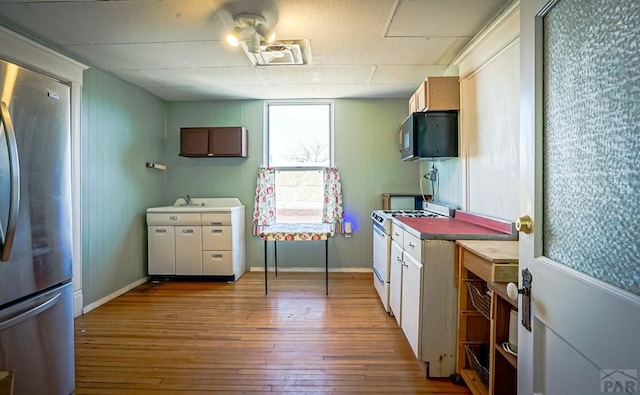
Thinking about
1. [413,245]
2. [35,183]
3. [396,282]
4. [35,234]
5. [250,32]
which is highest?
[250,32]

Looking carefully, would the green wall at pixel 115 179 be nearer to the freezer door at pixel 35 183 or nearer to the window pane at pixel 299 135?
the window pane at pixel 299 135

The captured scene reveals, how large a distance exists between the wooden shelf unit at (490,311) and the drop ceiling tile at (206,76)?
2577 millimetres

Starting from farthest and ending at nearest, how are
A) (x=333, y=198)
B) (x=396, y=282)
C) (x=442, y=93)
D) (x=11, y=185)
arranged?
(x=333, y=198) < (x=442, y=93) < (x=396, y=282) < (x=11, y=185)

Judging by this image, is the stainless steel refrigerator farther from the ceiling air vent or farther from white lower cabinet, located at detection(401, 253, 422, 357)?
white lower cabinet, located at detection(401, 253, 422, 357)

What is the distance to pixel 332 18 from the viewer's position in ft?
7.10

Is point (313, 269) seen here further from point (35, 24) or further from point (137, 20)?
point (35, 24)

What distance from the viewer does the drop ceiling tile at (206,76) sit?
3.12 metres

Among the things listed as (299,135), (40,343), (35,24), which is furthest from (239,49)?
(40,343)

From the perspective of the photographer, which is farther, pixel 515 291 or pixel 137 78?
pixel 137 78

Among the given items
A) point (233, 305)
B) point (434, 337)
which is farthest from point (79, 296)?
point (434, 337)

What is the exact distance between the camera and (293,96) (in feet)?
13.2

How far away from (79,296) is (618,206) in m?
3.55

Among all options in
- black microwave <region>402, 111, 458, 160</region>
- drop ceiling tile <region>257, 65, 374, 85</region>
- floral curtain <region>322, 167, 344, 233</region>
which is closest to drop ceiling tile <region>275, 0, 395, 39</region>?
drop ceiling tile <region>257, 65, 374, 85</region>

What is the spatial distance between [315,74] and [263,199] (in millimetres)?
1702
